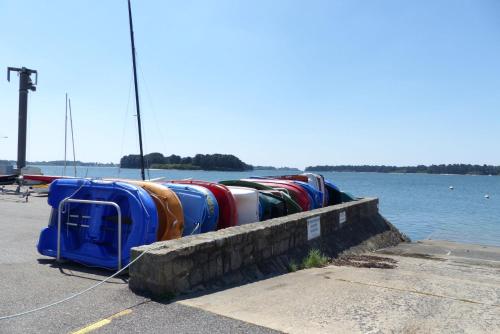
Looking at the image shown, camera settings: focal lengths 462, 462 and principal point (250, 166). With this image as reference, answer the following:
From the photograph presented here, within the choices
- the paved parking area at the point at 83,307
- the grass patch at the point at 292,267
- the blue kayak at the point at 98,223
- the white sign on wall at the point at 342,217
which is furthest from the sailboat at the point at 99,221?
the white sign on wall at the point at 342,217

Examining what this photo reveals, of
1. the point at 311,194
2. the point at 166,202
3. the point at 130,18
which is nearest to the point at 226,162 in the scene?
the point at 130,18

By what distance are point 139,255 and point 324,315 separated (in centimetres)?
202

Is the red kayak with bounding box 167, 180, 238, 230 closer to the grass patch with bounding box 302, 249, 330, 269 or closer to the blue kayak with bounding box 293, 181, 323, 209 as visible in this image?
the grass patch with bounding box 302, 249, 330, 269

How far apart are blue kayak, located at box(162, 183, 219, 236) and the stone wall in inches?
27.8

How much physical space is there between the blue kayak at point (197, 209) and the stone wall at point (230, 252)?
2.32 feet

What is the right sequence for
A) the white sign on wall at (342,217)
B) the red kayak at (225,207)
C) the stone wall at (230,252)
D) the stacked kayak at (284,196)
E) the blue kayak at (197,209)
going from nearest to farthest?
1. the stone wall at (230,252)
2. the blue kayak at (197,209)
3. the red kayak at (225,207)
4. the stacked kayak at (284,196)
5. the white sign on wall at (342,217)

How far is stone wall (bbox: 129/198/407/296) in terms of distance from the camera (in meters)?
4.84

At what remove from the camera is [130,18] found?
20969 millimetres

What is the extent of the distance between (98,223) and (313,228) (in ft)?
14.3

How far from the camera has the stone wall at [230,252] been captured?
484cm

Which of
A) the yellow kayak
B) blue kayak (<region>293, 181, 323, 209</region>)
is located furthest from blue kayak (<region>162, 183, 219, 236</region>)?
blue kayak (<region>293, 181, 323, 209</region>)

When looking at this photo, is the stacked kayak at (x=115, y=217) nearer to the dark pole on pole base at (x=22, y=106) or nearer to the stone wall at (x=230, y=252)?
the stone wall at (x=230, y=252)

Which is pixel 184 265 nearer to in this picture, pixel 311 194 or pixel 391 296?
pixel 391 296

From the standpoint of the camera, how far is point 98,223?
6238 mm
